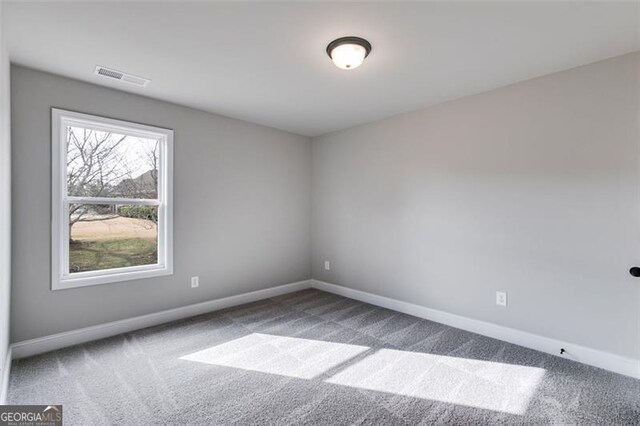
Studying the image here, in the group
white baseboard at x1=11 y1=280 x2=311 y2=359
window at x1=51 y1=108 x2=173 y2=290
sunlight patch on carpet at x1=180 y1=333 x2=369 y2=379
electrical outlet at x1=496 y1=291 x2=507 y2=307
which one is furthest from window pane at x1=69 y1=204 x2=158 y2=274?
electrical outlet at x1=496 y1=291 x2=507 y2=307

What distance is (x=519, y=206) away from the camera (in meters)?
2.78

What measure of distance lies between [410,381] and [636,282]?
184cm

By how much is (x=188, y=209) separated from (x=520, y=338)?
11.9ft

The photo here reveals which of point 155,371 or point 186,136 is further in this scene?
point 186,136

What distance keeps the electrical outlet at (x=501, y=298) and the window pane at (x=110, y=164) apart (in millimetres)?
3687

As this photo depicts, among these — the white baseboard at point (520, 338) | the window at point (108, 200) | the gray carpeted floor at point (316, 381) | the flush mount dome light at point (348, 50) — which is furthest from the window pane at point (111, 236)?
the white baseboard at point (520, 338)

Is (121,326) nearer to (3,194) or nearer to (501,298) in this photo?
(3,194)

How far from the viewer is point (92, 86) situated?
2.83 m

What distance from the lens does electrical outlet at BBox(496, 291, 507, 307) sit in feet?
9.39

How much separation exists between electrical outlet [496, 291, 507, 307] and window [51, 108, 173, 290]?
341 centimetres

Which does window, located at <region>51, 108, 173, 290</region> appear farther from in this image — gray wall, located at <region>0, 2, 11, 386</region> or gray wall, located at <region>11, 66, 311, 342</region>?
gray wall, located at <region>0, 2, 11, 386</region>

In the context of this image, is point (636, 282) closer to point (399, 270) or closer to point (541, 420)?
point (541, 420)

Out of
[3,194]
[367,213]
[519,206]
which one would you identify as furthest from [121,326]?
[519,206]

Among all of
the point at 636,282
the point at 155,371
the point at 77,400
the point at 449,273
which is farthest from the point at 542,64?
the point at 77,400
